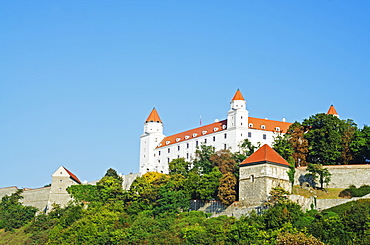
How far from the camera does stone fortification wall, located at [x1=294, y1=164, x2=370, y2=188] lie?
51912 millimetres

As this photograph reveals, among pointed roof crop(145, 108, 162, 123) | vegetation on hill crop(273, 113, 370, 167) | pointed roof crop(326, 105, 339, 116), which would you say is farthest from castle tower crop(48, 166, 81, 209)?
pointed roof crop(326, 105, 339, 116)

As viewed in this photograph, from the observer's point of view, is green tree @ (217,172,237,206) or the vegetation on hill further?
the vegetation on hill

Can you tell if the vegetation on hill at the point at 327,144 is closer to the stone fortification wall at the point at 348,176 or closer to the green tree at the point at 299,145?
the green tree at the point at 299,145

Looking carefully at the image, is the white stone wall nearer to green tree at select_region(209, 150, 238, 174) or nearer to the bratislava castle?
green tree at select_region(209, 150, 238, 174)

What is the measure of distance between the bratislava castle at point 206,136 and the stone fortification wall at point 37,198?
1266 centimetres

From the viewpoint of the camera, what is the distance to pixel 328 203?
4638cm

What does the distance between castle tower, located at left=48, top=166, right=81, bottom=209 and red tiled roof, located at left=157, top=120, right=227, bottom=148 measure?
57.4ft

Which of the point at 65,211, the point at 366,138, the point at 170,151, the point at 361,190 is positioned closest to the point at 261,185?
the point at 361,190

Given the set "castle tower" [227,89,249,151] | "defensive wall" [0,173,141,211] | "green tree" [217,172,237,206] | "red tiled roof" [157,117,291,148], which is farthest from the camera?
"red tiled roof" [157,117,291,148]

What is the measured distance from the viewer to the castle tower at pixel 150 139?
271 feet

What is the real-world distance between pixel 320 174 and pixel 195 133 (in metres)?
28.4

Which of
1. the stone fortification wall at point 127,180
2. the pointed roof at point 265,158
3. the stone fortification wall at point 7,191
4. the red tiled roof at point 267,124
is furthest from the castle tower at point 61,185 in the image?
the pointed roof at point 265,158

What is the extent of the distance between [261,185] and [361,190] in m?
8.71

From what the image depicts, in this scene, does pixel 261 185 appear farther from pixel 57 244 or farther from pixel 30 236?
pixel 30 236
